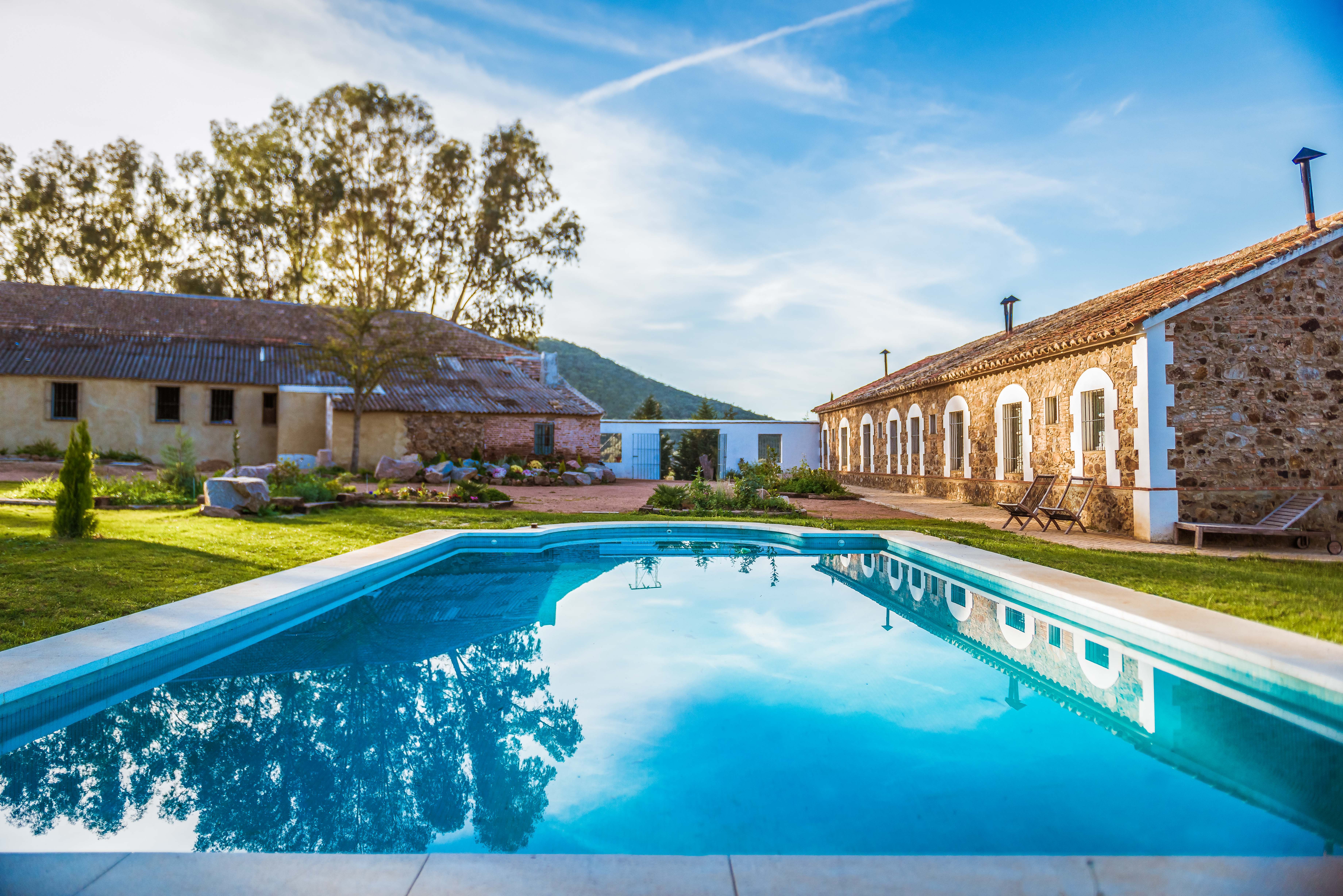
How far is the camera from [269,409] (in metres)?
23.2

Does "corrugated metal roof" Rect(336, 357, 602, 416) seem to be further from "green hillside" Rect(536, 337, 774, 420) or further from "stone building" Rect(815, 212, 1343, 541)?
"green hillside" Rect(536, 337, 774, 420)

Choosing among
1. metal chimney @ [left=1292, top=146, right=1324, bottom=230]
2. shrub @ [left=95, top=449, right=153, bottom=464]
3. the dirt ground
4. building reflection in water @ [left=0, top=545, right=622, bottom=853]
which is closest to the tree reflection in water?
building reflection in water @ [left=0, top=545, right=622, bottom=853]

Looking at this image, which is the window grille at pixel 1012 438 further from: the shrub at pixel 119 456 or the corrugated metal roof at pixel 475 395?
the shrub at pixel 119 456

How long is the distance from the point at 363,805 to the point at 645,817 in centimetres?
113

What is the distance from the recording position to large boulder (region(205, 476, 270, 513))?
11.4 metres

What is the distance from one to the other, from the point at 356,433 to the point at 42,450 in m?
8.17

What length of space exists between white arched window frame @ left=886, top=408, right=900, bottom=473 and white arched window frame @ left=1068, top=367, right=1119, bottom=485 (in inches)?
319

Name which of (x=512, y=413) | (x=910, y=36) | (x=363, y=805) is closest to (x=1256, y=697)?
Answer: (x=363, y=805)

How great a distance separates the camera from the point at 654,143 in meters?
13.2

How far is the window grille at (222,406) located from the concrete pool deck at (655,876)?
23.9 m

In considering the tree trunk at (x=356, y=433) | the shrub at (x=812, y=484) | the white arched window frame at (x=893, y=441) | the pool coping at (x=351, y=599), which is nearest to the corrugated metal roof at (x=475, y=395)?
the tree trunk at (x=356, y=433)

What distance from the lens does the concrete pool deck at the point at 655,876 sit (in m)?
1.99

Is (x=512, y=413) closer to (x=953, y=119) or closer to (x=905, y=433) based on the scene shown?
(x=905, y=433)

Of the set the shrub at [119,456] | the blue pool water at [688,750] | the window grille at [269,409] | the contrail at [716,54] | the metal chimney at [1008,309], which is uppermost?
the contrail at [716,54]
